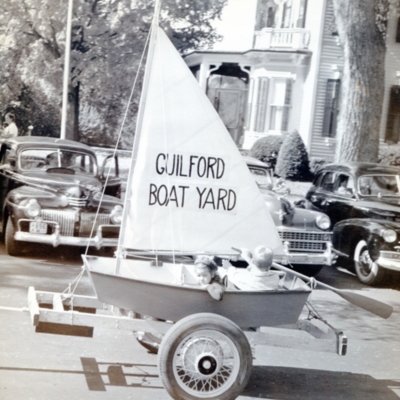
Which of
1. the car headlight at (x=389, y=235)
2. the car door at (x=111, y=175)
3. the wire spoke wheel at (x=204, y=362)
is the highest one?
the car door at (x=111, y=175)

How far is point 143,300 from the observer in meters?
3.41

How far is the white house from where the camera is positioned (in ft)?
16.3

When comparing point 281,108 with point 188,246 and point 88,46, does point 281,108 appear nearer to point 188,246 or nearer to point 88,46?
point 88,46

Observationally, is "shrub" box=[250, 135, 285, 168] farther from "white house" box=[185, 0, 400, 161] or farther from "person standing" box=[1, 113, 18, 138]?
"person standing" box=[1, 113, 18, 138]

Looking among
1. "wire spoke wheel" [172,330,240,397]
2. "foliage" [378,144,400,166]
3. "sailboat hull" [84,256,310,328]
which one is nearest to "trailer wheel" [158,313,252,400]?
"wire spoke wheel" [172,330,240,397]

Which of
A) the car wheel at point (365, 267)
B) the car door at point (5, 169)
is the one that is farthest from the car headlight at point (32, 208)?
the car wheel at point (365, 267)

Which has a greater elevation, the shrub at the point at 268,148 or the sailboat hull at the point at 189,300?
the shrub at the point at 268,148

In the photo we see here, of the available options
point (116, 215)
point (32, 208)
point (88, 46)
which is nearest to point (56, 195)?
point (32, 208)

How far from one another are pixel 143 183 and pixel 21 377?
1371mm

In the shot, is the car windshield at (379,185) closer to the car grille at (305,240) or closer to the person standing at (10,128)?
the car grille at (305,240)

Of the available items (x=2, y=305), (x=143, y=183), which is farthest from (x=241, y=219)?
(x=2, y=305)

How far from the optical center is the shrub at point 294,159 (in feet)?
17.8

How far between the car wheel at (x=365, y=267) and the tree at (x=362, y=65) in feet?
3.38

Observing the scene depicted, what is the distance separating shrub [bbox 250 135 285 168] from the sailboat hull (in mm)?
1988
